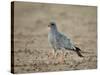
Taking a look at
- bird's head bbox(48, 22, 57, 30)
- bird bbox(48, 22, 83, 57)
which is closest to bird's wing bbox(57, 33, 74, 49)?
bird bbox(48, 22, 83, 57)

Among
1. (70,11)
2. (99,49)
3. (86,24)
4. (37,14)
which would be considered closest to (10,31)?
(37,14)

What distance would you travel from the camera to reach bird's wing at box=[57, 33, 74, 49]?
283 centimetres

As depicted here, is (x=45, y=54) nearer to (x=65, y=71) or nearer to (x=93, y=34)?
(x=65, y=71)

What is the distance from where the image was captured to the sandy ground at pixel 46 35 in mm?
2621

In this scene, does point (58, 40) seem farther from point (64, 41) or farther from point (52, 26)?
point (52, 26)

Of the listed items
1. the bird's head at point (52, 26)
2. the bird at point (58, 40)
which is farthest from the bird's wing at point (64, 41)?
the bird's head at point (52, 26)

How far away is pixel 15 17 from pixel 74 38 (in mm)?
792

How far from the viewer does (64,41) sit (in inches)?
112

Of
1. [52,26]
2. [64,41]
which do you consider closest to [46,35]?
[52,26]

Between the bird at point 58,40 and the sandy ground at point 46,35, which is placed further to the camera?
the bird at point 58,40

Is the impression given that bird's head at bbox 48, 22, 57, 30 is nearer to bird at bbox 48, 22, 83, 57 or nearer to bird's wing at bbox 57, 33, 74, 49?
bird at bbox 48, 22, 83, 57

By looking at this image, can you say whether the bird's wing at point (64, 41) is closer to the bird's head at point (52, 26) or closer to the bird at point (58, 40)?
the bird at point (58, 40)

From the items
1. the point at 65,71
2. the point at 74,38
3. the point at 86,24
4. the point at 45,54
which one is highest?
the point at 86,24

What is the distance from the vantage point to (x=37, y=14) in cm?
271
